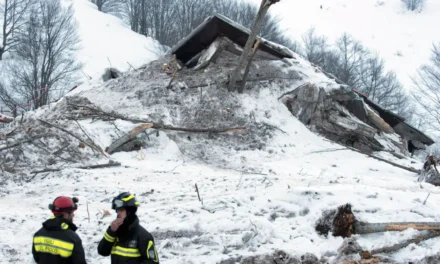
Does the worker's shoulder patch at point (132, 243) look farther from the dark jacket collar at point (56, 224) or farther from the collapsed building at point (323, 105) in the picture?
the collapsed building at point (323, 105)

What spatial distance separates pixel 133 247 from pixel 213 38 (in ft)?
35.3

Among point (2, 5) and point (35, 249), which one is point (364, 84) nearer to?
point (2, 5)

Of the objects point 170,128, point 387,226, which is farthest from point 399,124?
point 387,226

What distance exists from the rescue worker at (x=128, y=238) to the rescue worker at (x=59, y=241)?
0.29 m

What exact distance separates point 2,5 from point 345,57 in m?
28.5

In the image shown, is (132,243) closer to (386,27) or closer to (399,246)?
(399,246)

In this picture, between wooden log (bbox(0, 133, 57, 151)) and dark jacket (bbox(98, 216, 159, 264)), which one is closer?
dark jacket (bbox(98, 216, 159, 264))

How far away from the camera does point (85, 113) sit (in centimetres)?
1031

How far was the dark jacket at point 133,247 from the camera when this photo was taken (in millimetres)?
3223

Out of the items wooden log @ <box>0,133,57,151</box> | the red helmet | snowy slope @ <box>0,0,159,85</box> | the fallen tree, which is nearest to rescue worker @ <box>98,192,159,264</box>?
the red helmet

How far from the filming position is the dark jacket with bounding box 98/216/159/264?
Answer: 322cm

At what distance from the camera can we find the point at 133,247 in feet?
10.7

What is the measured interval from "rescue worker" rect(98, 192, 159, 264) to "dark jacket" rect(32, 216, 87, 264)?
0.92 feet

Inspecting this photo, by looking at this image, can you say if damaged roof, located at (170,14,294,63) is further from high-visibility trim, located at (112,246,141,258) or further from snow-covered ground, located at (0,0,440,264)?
high-visibility trim, located at (112,246,141,258)
